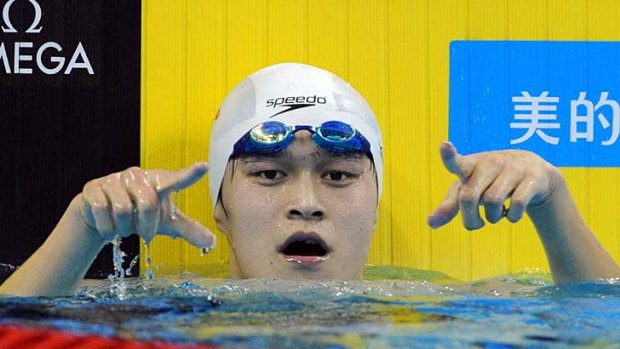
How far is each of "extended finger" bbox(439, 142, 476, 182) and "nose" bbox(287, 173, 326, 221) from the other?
481mm

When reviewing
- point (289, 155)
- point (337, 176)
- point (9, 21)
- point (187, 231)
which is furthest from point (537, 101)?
point (9, 21)

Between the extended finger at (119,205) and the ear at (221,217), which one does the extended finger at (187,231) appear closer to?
the extended finger at (119,205)

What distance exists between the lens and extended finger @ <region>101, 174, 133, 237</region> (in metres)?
1.90

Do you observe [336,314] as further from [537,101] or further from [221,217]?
[537,101]

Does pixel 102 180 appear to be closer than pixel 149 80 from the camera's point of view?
Yes

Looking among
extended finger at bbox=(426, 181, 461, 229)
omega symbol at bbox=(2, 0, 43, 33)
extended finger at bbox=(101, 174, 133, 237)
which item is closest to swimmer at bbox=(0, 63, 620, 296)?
extended finger at bbox=(426, 181, 461, 229)

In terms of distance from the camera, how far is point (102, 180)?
1993 millimetres

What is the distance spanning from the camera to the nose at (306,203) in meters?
2.46

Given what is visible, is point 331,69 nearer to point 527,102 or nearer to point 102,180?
point 527,102

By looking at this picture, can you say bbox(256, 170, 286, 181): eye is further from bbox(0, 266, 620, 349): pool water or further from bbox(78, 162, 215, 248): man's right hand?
bbox(78, 162, 215, 248): man's right hand

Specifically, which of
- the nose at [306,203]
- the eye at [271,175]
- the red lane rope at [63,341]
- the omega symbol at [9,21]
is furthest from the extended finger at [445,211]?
the omega symbol at [9,21]

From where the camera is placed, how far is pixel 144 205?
6.23ft

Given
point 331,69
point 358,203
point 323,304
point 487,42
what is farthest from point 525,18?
point 323,304

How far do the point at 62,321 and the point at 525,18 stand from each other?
221cm
